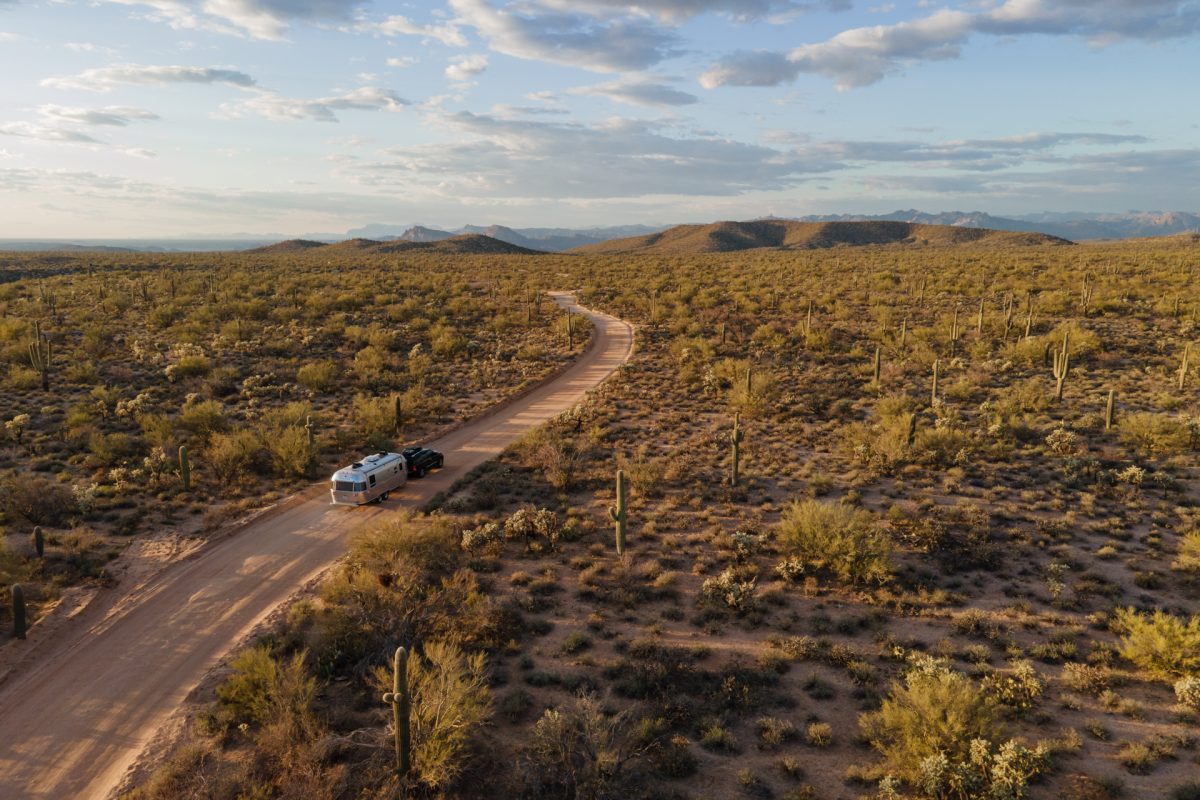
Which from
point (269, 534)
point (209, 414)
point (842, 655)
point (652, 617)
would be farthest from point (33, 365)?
point (842, 655)

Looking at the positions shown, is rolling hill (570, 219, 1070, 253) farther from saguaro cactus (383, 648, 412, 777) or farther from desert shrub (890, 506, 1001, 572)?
saguaro cactus (383, 648, 412, 777)

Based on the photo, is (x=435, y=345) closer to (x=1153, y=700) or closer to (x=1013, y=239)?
(x=1153, y=700)

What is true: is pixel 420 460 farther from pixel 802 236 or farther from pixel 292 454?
pixel 802 236

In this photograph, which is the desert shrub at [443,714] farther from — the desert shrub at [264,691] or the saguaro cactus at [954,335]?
the saguaro cactus at [954,335]

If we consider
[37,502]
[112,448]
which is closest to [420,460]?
[37,502]

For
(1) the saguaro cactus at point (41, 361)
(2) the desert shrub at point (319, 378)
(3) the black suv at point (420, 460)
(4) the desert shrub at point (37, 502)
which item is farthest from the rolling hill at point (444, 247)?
(4) the desert shrub at point (37, 502)

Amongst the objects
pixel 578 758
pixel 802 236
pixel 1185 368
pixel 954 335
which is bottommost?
pixel 578 758
